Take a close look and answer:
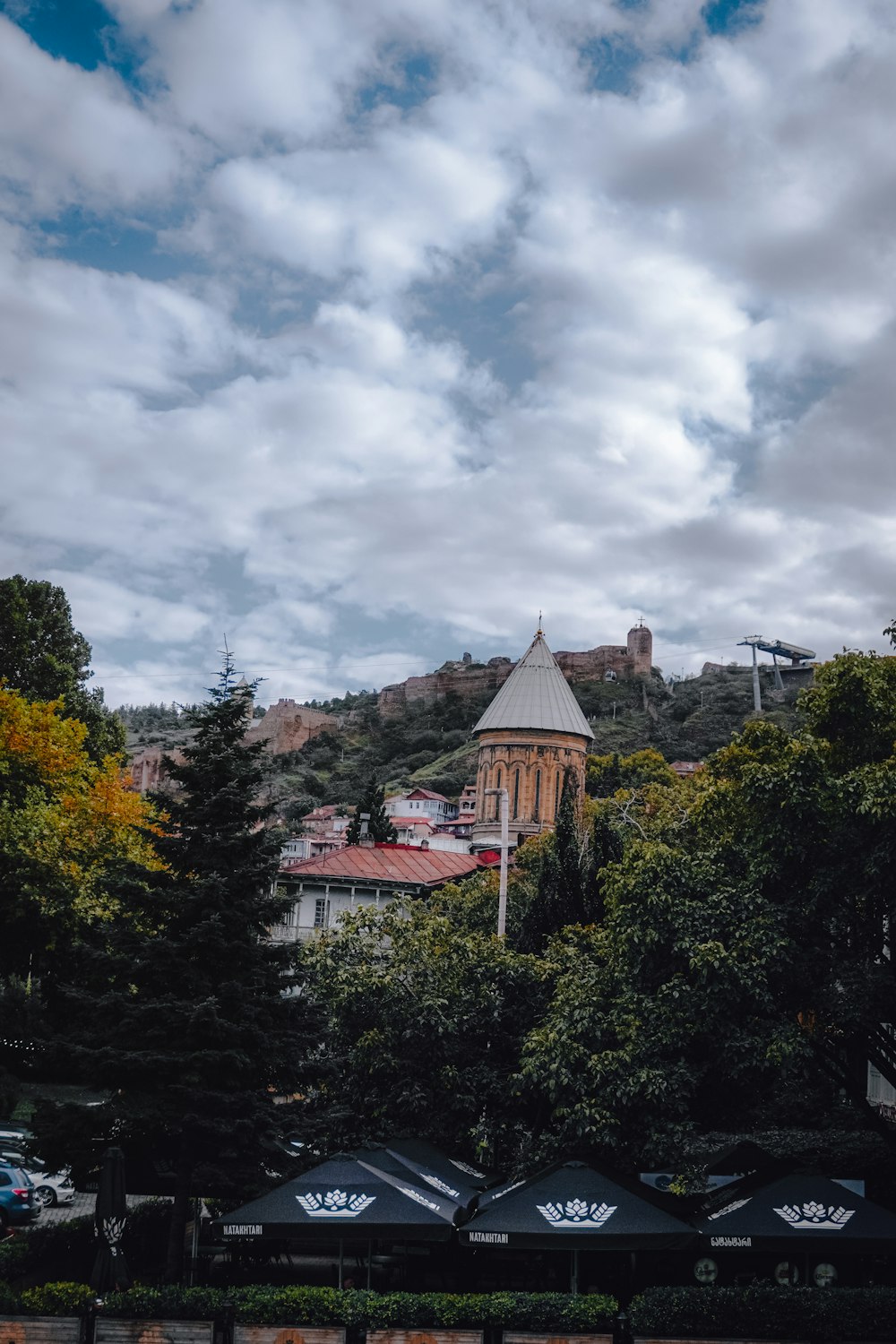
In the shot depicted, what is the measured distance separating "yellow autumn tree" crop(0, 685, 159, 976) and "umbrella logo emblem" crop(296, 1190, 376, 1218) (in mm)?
16508

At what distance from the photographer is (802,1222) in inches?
577

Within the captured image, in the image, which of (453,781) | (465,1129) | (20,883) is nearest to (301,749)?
(453,781)

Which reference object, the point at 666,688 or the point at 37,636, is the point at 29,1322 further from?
the point at 666,688

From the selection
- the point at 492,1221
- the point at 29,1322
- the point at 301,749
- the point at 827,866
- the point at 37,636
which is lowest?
the point at 29,1322

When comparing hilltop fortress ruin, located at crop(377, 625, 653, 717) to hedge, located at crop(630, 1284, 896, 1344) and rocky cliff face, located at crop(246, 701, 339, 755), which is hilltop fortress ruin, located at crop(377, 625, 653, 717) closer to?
rocky cliff face, located at crop(246, 701, 339, 755)

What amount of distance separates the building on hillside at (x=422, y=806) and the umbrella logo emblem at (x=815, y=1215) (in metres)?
90.9

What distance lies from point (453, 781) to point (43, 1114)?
106685mm

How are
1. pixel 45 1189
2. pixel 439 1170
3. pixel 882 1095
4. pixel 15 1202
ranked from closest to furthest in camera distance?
1. pixel 439 1170
2. pixel 15 1202
3. pixel 45 1189
4. pixel 882 1095

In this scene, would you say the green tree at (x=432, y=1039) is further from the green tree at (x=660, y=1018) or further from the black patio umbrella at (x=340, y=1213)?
the black patio umbrella at (x=340, y=1213)

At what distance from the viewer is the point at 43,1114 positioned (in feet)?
53.2

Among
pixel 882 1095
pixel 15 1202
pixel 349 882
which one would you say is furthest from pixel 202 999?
pixel 349 882

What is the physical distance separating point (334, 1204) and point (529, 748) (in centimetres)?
5736

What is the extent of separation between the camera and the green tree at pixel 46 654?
44.0 m

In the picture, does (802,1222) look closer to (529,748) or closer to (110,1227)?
(110,1227)
